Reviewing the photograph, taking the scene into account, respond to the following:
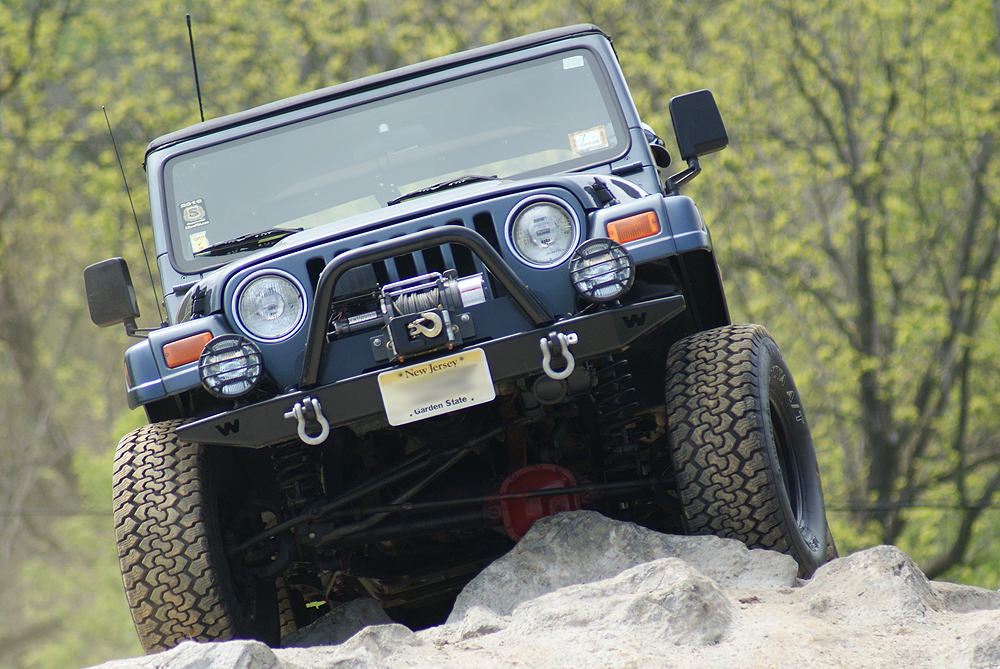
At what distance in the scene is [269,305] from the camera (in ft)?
12.1

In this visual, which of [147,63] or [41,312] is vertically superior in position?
[147,63]

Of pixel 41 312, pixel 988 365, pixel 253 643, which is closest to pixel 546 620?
pixel 253 643

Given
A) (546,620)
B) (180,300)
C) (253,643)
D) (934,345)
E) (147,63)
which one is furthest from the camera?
(147,63)

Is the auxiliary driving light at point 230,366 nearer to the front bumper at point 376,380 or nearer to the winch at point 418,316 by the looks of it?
the front bumper at point 376,380

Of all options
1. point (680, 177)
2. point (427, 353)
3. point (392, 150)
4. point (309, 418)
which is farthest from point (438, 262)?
point (680, 177)

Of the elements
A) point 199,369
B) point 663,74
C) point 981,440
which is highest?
point 663,74

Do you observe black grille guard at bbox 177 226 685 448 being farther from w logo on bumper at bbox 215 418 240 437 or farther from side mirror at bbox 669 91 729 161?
side mirror at bbox 669 91 729 161

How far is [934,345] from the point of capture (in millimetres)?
13445

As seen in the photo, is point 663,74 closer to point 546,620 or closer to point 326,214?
point 326,214

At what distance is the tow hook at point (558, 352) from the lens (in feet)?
11.2

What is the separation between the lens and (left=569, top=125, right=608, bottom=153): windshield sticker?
15.5ft

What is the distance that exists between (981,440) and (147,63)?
12.8 meters

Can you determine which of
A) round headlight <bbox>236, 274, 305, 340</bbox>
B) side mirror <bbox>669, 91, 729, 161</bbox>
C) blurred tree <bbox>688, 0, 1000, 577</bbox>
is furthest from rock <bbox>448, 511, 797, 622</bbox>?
blurred tree <bbox>688, 0, 1000, 577</bbox>

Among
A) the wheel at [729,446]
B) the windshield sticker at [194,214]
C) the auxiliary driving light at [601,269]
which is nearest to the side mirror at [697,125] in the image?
the wheel at [729,446]
